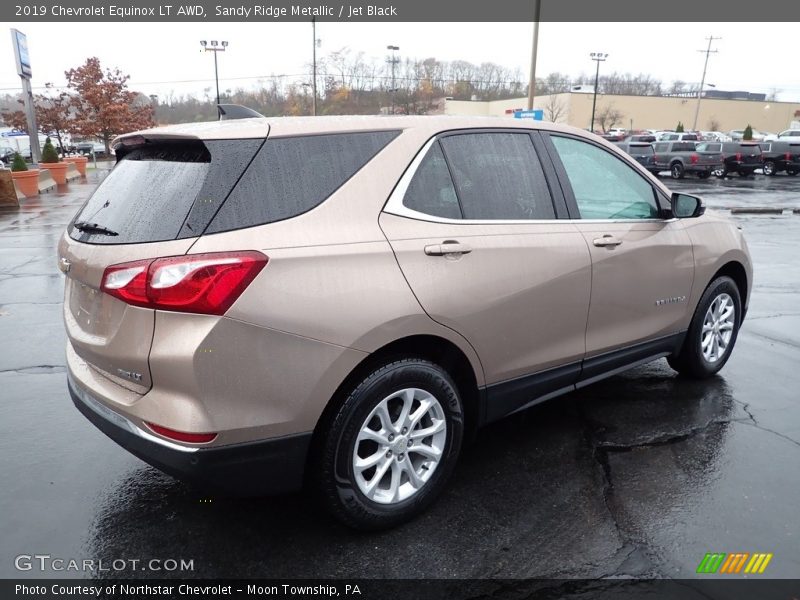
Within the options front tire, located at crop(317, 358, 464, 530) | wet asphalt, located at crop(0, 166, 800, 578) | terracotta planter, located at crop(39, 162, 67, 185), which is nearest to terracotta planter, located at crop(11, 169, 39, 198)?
terracotta planter, located at crop(39, 162, 67, 185)

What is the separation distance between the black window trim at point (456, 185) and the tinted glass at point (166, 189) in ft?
2.14

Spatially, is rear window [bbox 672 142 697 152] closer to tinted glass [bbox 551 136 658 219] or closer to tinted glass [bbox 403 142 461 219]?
tinted glass [bbox 551 136 658 219]

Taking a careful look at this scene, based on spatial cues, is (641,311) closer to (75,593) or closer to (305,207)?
(305,207)

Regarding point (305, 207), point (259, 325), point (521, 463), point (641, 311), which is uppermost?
point (305, 207)

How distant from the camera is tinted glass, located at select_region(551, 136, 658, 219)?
3.62 metres

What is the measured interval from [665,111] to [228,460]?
109 meters

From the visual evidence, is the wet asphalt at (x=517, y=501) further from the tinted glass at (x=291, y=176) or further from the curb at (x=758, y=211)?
the curb at (x=758, y=211)

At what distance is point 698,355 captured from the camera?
14.7ft

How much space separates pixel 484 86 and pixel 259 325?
10234 cm

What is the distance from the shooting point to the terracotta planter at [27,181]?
19.7m

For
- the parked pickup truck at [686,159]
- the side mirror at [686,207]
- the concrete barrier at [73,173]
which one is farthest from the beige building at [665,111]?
the side mirror at [686,207]

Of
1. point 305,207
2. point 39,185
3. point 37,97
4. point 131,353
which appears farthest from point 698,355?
point 37,97

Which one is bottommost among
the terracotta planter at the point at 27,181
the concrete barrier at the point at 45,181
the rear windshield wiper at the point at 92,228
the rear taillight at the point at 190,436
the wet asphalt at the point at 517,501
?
the concrete barrier at the point at 45,181

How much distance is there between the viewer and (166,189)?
2518 mm
